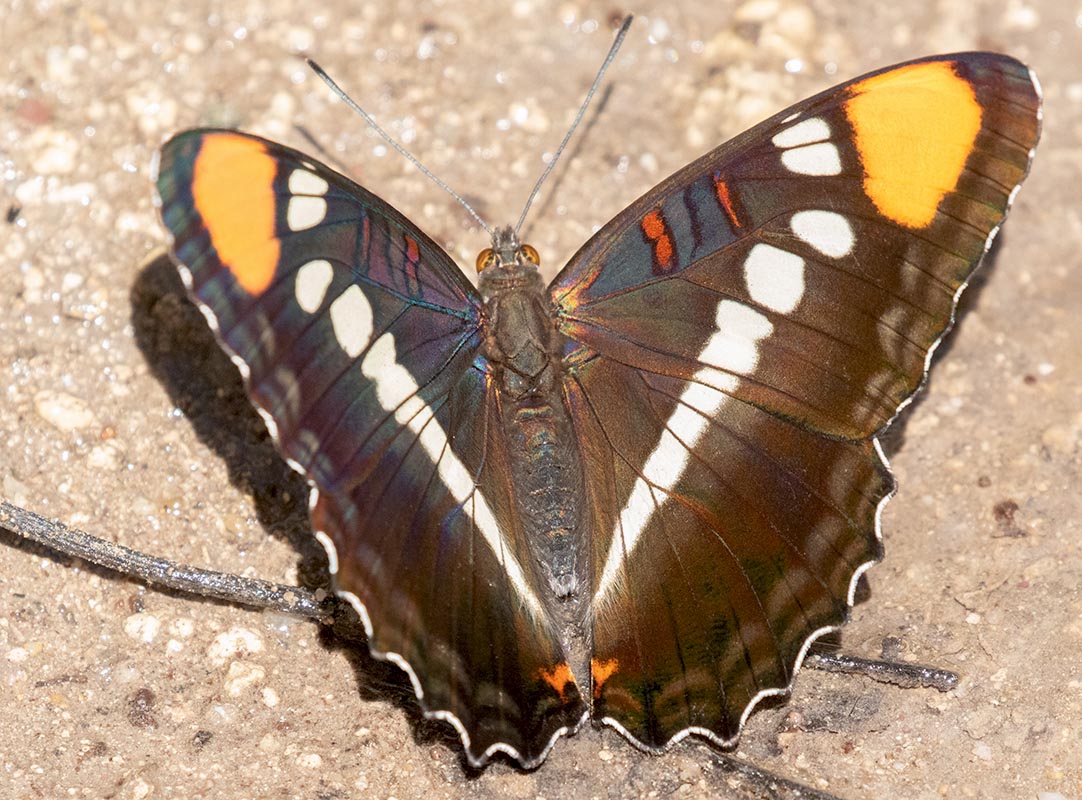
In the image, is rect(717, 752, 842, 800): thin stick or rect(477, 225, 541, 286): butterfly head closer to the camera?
rect(717, 752, 842, 800): thin stick

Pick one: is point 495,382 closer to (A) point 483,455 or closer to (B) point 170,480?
(A) point 483,455

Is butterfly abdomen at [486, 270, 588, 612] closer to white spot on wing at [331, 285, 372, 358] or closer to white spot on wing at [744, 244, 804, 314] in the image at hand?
white spot on wing at [331, 285, 372, 358]

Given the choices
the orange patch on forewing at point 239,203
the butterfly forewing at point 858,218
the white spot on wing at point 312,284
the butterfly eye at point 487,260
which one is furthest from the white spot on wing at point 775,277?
the orange patch on forewing at point 239,203

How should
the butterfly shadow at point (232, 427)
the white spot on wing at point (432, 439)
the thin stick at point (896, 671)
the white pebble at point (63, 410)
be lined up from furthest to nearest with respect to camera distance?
the white pebble at point (63, 410) < the butterfly shadow at point (232, 427) < the thin stick at point (896, 671) < the white spot on wing at point (432, 439)

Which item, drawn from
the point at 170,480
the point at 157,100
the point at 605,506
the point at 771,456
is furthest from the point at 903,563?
the point at 157,100

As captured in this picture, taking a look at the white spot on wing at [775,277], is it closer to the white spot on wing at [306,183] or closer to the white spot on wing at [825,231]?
the white spot on wing at [825,231]

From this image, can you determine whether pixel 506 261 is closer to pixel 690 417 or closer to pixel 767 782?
pixel 690 417

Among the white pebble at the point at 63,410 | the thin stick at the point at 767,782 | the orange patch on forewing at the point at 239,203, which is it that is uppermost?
the orange patch on forewing at the point at 239,203

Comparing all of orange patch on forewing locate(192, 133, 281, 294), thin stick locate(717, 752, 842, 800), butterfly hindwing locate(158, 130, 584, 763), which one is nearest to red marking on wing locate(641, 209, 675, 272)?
butterfly hindwing locate(158, 130, 584, 763)

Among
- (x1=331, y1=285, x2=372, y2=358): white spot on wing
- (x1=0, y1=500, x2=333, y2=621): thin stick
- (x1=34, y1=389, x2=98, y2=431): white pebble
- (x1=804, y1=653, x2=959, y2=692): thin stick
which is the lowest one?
(x1=34, y1=389, x2=98, y2=431): white pebble
